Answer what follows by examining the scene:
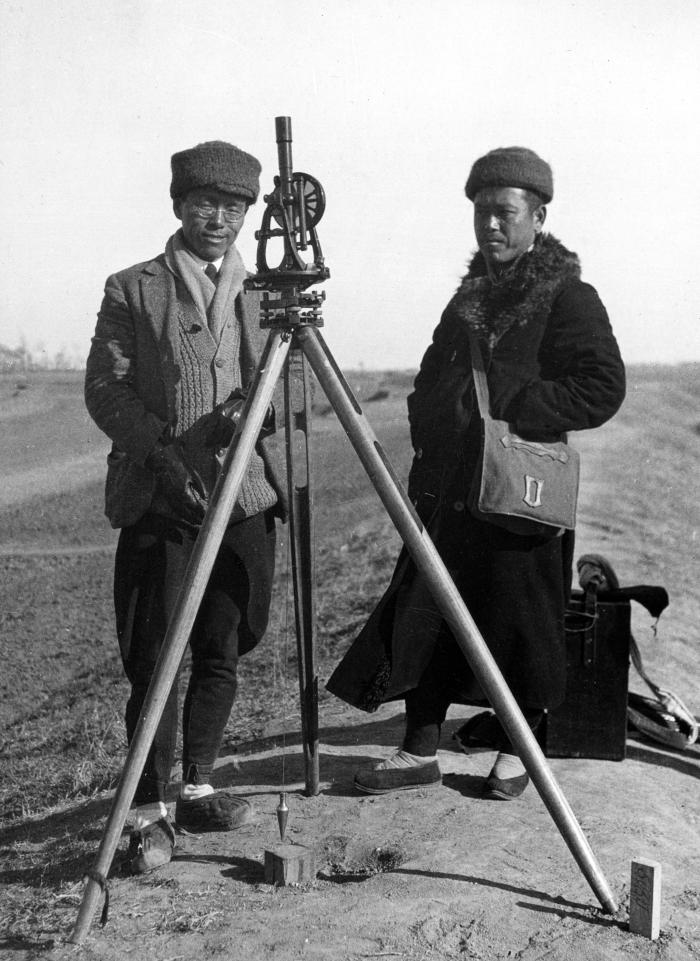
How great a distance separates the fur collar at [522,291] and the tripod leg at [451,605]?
0.86 m

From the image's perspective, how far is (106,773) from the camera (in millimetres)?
5855

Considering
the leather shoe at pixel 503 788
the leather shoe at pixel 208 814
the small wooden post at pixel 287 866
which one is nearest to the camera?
the small wooden post at pixel 287 866

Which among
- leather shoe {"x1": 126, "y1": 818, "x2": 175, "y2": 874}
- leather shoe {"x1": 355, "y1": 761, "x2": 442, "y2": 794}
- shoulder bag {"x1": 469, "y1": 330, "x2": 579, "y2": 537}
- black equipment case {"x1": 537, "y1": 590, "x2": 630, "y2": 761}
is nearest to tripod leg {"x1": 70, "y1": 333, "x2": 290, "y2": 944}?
leather shoe {"x1": 126, "y1": 818, "x2": 175, "y2": 874}

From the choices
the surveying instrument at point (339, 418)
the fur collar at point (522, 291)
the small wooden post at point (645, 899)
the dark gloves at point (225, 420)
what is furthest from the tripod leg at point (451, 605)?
the fur collar at point (522, 291)

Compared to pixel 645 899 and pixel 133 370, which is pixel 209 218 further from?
pixel 645 899

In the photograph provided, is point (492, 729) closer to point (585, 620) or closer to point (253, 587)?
point (585, 620)

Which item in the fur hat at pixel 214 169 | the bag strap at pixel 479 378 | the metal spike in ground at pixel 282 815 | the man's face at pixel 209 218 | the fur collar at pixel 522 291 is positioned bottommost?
the metal spike in ground at pixel 282 815

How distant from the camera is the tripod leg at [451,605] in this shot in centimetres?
340

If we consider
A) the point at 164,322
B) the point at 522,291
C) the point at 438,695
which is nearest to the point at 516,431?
the point at 522,291

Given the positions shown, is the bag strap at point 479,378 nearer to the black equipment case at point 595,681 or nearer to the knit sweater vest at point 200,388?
the knit sweater vest at point 200,388

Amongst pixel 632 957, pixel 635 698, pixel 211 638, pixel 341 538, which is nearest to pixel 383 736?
pixel 635 698

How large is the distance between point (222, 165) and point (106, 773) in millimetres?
3222

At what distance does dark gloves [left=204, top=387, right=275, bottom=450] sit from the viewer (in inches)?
145

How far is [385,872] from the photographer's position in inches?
144
